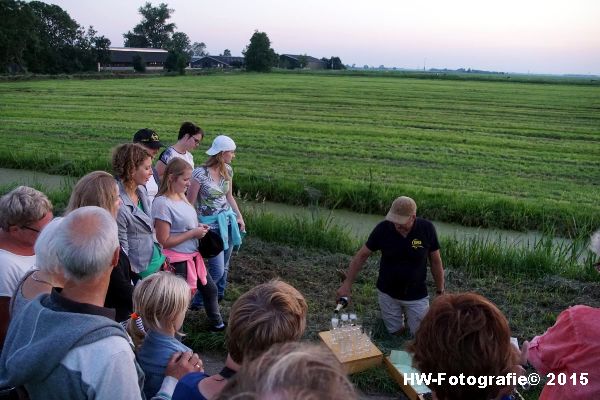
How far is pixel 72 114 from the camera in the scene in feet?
76.7

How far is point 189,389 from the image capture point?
1.97 metres

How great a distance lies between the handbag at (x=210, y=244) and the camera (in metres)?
4.51

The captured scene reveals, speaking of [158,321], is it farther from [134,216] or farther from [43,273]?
[134,216]

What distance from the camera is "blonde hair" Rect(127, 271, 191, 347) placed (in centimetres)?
248

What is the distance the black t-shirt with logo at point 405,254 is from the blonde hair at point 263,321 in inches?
100

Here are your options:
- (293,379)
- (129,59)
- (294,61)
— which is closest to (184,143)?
(293,379)

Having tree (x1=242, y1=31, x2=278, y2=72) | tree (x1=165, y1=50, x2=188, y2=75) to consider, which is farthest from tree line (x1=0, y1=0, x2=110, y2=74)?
tree (x1=242, y1=31, x2=278, y2=72)

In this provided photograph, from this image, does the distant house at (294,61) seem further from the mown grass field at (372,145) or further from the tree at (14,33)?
the mown grass field at (372,145)

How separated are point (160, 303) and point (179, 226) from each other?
178 cm

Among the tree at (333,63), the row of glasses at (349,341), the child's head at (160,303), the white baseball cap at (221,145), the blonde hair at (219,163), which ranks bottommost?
the row of glasses at (349,341)

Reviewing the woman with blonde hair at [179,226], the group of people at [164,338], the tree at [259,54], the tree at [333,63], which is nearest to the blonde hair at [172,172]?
the woman with blonde hair at [179,226]

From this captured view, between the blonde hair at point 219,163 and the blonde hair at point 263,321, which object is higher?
the blonde hair at point 219,163

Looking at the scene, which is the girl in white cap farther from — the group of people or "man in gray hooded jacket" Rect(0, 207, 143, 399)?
"man in gray hooded jacket" Rect(0, 207, 143, 399)

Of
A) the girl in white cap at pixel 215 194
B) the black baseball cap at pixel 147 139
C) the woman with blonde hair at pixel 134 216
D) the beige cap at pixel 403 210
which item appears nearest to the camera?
the woman with blonde hair at pixel 134 216
